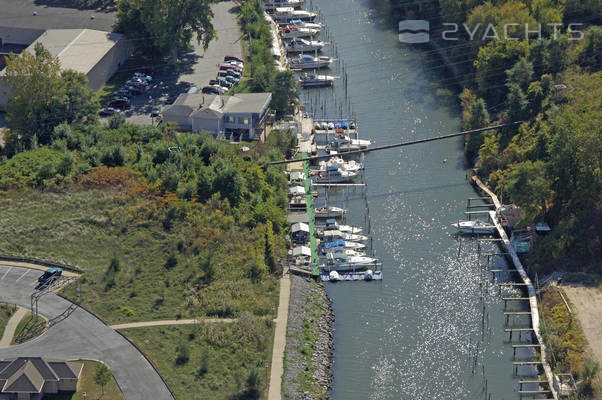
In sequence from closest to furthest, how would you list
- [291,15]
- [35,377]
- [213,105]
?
[35,377] → [213,105] → [291,15]

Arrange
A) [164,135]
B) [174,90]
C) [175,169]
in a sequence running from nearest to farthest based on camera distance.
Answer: [175,169], [164,135], [174,90]

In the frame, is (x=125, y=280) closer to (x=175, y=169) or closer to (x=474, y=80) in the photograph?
(x=175, y=169)

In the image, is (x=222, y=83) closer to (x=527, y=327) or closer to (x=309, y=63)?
(x=309, y=63)

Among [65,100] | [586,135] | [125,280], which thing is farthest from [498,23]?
[125,280]

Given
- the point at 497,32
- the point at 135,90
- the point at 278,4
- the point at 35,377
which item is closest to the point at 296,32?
the point at 278,4

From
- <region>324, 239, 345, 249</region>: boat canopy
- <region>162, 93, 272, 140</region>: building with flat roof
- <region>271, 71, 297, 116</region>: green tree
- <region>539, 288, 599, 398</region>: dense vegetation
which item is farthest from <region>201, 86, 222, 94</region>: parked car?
<region>539, 288, 599, 398</region>: dense vegetation

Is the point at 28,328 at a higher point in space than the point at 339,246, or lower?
lower

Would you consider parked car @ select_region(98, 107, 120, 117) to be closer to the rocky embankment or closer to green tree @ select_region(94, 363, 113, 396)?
the rocky embankment

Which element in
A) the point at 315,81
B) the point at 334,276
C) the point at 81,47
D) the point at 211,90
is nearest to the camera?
the point at 334,276
